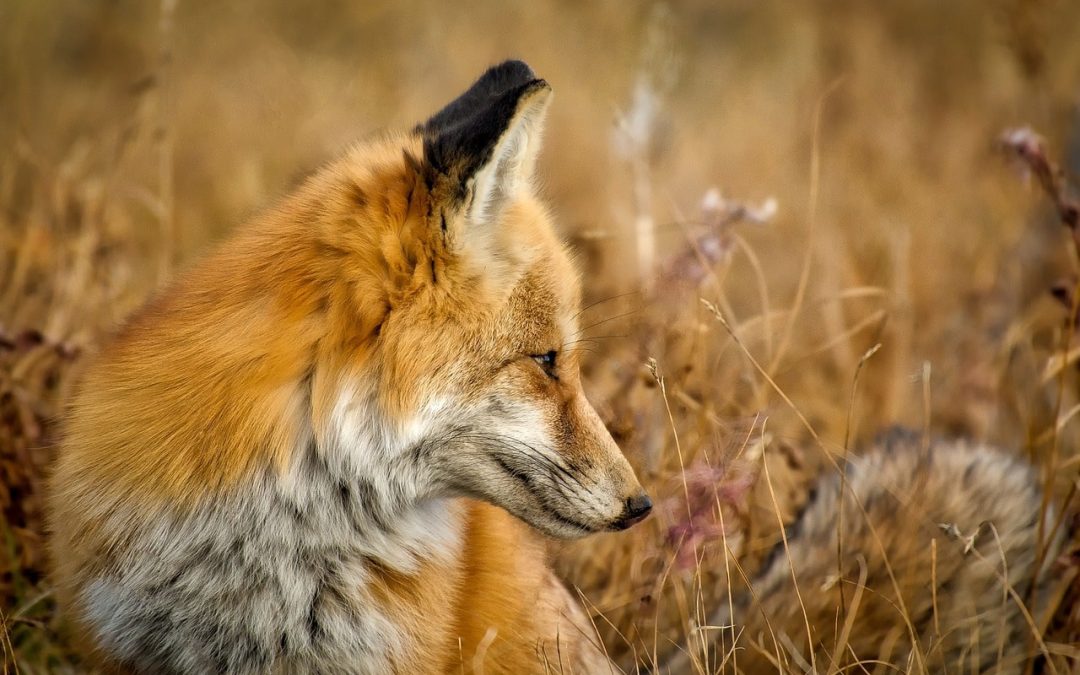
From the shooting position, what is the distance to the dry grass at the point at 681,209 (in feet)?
10.5

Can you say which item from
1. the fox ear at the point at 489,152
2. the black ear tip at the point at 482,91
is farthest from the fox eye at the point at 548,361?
the black ear tip at the point at 482,91

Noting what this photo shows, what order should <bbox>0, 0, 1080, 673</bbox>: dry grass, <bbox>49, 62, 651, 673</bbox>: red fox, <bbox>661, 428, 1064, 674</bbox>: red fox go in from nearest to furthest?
<bbox>49, 62, 651, 673</bbox>: red fox, <bbox>661, 428, 1064, 674</bbox>: red fox, <bbox>0, 0, 1080, 673</bbox>: dry grass

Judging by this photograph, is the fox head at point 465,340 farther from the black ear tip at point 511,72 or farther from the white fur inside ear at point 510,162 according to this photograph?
the black ear tip at point 511,72

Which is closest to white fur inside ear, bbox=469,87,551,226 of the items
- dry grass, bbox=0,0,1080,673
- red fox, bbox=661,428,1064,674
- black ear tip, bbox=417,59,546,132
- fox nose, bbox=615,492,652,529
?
black ear tip, bbox=417,59,546,132

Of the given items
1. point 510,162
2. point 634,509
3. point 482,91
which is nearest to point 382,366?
point 510,162

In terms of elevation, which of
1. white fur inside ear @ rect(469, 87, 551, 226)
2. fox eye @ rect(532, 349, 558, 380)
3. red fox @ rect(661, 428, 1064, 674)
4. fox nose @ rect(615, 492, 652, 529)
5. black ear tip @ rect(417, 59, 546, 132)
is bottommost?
red fox @ rect(661, 428, 1064, 674)

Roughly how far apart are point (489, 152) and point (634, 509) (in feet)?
3.03

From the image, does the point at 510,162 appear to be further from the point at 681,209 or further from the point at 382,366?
the point at 681,209

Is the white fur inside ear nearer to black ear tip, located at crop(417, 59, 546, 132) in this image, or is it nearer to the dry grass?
black ear tip, located at crop(417, 59, 546, 132)

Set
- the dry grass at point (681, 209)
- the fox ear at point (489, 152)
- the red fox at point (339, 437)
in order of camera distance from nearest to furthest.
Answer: the fox ear at point (489, 152), the red fox at point (339, 437), the dry grass at point (681, 209)

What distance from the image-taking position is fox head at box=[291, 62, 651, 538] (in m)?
2.15

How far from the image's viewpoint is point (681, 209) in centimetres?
721

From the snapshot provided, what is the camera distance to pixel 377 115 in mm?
7590

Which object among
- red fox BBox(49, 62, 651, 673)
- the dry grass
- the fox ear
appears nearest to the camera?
the fox ear
